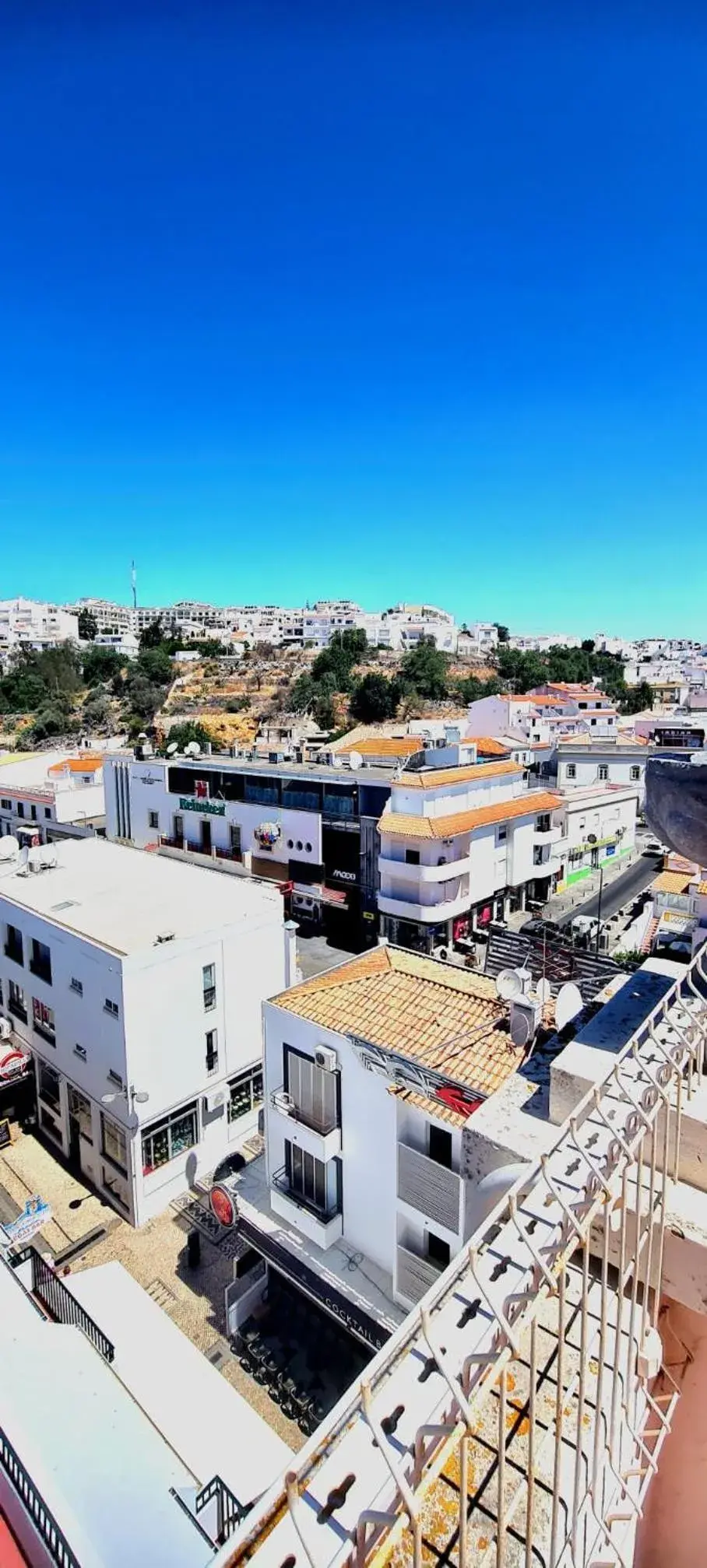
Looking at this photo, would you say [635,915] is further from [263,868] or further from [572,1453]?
[572,1453]

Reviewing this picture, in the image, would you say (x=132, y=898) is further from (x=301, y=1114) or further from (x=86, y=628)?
(x=86, y=628)

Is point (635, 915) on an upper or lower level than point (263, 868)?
lower

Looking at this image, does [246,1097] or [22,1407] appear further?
[246,1097]

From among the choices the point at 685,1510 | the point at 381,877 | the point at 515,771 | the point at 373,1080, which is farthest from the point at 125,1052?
the point at 515,771

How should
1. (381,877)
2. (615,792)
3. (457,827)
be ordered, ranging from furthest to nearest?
(615,792)
(381,877)
(457,827)

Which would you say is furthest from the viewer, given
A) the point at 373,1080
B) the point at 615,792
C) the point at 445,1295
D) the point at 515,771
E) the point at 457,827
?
the point at 615,792

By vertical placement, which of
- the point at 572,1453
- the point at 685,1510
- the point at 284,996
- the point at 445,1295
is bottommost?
the point at 284,996

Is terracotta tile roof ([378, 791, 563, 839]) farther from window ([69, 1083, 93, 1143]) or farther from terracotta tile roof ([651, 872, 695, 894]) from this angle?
window ([69, 1083, 93, 1143])
